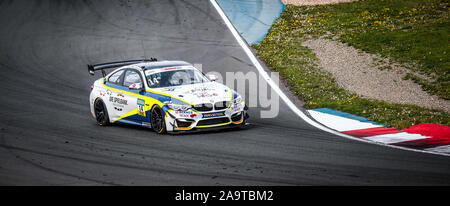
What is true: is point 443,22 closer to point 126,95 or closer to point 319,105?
point 319,105

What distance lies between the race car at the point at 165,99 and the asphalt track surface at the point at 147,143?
250 millimetres

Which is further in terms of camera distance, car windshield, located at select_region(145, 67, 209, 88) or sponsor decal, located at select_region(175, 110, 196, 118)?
car windshield, located at select_region(145, 67, 209, 88)

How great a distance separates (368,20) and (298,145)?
14.3m

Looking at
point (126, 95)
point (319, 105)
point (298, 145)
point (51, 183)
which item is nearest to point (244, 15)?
point (319, 105)

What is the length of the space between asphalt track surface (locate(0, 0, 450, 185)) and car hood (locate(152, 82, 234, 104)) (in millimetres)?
677

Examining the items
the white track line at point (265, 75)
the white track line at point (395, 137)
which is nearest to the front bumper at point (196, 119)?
the white track line at point (265, 75)

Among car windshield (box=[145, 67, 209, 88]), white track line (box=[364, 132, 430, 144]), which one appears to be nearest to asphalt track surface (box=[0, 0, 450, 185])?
white track line (box=[364, 132, 430, 144])

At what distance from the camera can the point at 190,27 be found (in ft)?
79.6

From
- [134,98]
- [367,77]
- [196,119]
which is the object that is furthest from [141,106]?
[367,77]

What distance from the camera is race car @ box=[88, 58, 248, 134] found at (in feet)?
38.1

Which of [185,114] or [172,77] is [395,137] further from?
[172,77]

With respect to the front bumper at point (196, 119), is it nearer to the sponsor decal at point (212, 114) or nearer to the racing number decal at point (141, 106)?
the sponsor decal at point (212, 114)

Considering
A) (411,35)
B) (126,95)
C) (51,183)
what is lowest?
(51,183)

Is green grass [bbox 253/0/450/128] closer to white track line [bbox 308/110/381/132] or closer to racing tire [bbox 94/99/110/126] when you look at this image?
white track line [bbox 308/110/381/132]
